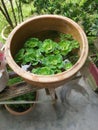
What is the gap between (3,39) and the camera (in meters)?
1.95

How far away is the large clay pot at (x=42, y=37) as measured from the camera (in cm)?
112

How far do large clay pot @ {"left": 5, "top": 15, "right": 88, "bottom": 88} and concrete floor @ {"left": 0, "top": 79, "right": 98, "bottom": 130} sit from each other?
20.3 inches

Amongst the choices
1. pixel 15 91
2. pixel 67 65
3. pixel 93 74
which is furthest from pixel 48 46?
pixel 93 74

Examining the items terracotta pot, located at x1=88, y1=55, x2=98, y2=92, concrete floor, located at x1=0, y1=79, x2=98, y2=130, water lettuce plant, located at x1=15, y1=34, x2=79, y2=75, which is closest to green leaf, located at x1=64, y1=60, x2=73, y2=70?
water lettuce plant, located at x1=15, y1=34, x2=79, y2=75

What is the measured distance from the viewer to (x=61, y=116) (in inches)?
64.6

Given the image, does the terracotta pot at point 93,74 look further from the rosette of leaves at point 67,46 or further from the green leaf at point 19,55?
the green leaf at point 19,55

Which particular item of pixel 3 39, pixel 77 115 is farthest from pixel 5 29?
pixel 77 115

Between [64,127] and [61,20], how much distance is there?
0.76 meters

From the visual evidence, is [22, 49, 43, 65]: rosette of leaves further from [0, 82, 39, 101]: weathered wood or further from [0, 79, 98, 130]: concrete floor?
[0, 79, 98, 130]: concrete floor

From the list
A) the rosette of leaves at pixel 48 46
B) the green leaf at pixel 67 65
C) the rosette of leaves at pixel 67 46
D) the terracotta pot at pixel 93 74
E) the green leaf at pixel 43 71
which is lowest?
the terracotta pot at pixel 93 74

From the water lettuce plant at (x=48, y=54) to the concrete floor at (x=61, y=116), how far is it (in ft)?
1.64

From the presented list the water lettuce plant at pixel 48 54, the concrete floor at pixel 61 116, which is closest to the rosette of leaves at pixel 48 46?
the water lettuce plant at pixel 48 54

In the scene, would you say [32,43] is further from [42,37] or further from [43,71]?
[43,71]

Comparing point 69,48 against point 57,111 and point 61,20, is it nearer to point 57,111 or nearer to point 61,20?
point 61,20
